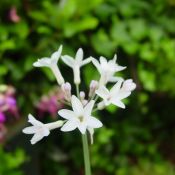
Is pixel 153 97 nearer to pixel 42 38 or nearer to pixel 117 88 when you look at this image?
pixel 42 38

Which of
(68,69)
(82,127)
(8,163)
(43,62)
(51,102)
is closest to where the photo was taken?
(82,127)

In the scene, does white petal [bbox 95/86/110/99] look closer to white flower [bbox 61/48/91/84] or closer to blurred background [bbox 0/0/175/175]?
white flower [bbox 61/48/91/84]

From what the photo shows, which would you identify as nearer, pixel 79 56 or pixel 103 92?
pixel 103 92

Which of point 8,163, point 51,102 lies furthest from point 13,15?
point 8,163

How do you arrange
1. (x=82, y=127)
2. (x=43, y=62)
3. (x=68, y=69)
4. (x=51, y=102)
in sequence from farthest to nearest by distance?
(x=68, y=69) < (x=51, y=102) < (x=43, y=62) < (x=82, y=127)

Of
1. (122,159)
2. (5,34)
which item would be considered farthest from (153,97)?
(5,34)

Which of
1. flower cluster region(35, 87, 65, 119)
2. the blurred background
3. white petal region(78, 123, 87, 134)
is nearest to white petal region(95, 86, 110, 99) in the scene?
white petal region(78, 123, 87, 134)

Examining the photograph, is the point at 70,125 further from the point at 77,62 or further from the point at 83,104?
the point at 77,62
